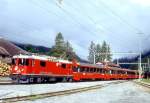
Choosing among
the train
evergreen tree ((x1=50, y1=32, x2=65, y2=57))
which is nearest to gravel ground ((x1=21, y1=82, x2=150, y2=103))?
the train

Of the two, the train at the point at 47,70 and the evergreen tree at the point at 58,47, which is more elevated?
the evergreen tree at the point at 58,47

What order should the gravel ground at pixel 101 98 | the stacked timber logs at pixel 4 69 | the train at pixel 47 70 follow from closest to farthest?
the gravel ground at pixel 101 98, the train at pixel 47 70, the stacked timber logs at pixel 4 69

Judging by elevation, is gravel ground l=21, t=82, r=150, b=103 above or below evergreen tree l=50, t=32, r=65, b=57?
below

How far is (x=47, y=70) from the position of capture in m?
47.7

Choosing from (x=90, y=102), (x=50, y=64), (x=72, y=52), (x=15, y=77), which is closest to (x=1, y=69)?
(x=50, y=64)

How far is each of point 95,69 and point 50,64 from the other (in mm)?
18859

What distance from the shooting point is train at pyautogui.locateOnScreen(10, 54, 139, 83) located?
4312 cm

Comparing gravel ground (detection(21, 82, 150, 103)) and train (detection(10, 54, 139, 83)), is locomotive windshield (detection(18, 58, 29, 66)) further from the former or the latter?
gravel ground (detection(21, 82, 150, 103))

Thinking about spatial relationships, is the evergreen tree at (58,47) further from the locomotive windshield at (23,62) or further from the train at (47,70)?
the locomotive windshield at (23,62)

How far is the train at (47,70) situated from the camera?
43119 millimetres

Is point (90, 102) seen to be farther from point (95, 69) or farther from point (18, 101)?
point (95, 69)

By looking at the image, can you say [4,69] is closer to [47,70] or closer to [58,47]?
[47,70]

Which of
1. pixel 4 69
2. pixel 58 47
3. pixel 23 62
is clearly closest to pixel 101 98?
pixel 23 62

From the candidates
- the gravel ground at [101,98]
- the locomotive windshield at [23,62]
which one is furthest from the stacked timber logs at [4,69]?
the gravel ground at [101,98]
